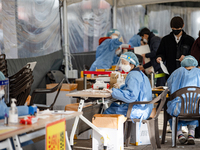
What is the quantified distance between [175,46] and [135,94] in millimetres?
2009

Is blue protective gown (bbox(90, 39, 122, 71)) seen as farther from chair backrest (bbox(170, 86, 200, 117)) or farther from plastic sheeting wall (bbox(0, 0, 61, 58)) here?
chair backrest (bbox(170, 86, 200, 117))

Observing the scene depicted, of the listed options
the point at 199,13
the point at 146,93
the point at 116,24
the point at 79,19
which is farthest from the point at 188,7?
the point at 146,93

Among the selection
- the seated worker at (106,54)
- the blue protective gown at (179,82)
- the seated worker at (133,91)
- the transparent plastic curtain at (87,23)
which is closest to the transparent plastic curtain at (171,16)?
the transparent plastic curtain at (87,23)

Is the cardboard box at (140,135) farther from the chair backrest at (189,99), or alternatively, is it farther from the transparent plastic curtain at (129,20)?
the transparent plastic curtain at (129,20)

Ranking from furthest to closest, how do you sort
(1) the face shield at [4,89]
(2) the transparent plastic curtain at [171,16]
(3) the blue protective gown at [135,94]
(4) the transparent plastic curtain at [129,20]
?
(2) the transparent plastic curtain at [171,16] → (4) the transparent plastic curtain at [129,20] → (3) the blue protective gown at [135,94] → (1) the face shield at [4,89]

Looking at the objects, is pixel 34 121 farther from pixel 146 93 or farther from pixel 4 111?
pixel 146 93

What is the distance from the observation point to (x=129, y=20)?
1262 centimetres

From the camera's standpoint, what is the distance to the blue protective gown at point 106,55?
6402 millimetres

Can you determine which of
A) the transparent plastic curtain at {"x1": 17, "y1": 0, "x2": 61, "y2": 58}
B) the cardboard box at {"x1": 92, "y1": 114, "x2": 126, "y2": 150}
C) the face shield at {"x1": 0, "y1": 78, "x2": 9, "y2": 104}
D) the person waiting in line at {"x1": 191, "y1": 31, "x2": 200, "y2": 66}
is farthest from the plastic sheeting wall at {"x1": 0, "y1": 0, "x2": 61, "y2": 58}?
the person waiting in line at {"x1": 191, "y1": 31, "x2": 200, "y2": 66}

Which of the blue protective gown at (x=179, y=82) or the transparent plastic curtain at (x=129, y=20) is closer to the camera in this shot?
the blue protective gown at (x=179, y=82)

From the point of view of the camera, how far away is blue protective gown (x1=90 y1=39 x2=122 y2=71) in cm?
640

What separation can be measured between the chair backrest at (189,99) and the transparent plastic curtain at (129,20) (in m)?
8.41

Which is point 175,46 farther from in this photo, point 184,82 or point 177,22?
point 184,82

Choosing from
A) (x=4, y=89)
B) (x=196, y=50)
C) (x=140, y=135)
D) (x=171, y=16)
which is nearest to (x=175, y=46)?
(x=196, y=50)
